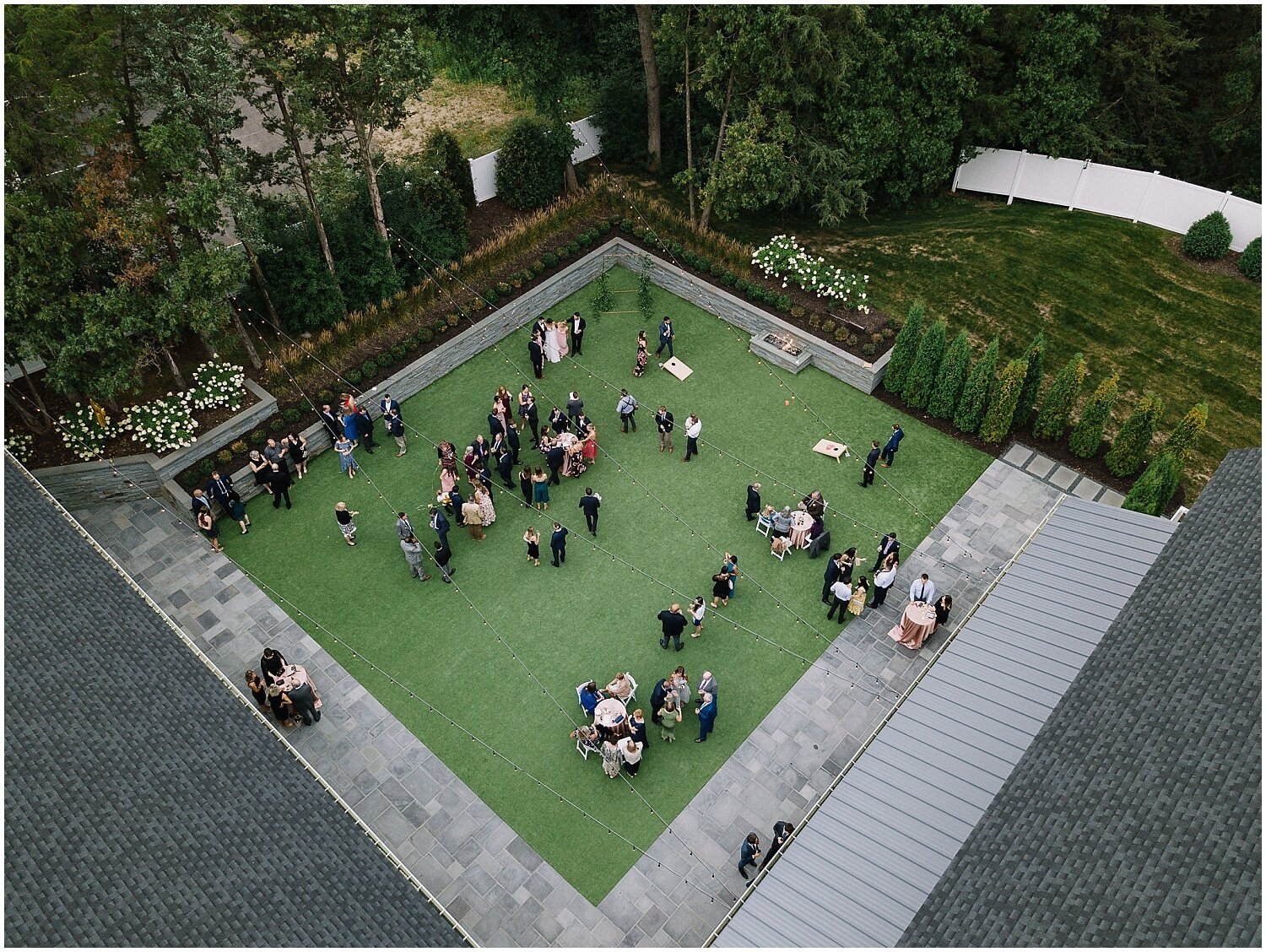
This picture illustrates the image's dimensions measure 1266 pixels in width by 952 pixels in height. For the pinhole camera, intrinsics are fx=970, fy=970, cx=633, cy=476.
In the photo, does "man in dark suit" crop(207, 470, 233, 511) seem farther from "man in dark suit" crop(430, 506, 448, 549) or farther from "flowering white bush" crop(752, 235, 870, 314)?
"flowering white bush" crop(752, 235, 870, 314)

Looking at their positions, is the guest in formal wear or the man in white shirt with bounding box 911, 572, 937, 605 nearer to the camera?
the man in white shirt with bounding box 911, 572, 937, 605

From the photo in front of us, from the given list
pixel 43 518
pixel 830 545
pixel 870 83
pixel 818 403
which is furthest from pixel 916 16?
pixel 43 518

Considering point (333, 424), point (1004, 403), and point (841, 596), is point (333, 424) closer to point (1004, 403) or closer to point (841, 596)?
point (841, 596)

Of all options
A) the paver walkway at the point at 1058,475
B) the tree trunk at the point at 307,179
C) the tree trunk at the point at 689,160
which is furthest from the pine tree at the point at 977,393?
the tree trunk at the point at 307,179

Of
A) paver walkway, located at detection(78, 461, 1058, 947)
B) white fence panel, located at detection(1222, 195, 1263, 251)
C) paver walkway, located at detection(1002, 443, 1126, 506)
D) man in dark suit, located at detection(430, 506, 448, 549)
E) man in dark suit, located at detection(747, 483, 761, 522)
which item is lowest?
paver walkway, located at detection(78, 461, 1058, 947)

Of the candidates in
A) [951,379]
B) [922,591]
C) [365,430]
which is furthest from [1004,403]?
[365,430]

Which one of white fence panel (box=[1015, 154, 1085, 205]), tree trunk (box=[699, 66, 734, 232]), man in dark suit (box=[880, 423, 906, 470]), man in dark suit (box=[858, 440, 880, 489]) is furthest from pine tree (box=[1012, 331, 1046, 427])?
white fence panel (box=[1015, 154, 1085, 205])
